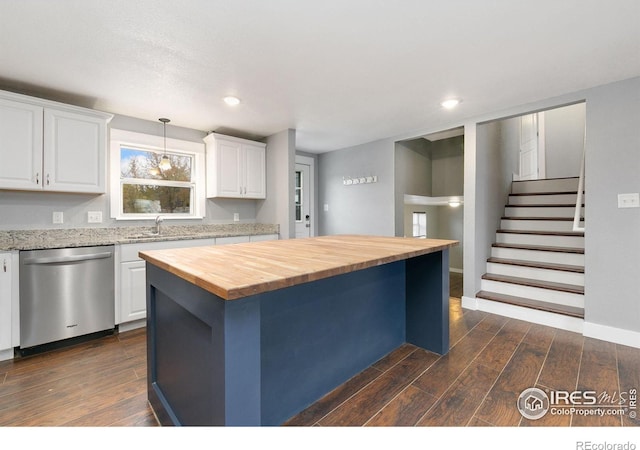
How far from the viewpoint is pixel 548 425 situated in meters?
1.52

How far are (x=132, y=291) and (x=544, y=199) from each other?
5.39 metres

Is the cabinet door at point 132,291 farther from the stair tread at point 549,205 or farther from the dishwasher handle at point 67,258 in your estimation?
the stair tread at point 549,205

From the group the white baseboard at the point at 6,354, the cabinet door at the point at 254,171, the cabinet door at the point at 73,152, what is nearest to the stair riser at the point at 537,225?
the cabinet door at the point at 254,171

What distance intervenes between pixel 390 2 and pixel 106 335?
11.4ft

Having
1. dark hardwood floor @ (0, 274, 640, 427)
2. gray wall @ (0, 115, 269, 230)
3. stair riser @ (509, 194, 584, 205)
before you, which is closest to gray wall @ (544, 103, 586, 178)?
stair riser @ (509, 194, 584, 205)

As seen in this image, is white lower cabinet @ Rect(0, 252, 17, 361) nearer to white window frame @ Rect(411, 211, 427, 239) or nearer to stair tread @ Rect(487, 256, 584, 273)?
stair tread @ Rect(487, 256, 584, 273)

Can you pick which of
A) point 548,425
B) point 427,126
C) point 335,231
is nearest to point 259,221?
point 335,231

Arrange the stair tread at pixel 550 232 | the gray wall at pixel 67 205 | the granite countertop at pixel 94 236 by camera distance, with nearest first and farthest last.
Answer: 1. the granite countertop at pixel 94 236
2. the gray wall at pixel 67 205
3. the stair tread at pixel 550 232

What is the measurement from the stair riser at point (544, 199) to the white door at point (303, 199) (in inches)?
128

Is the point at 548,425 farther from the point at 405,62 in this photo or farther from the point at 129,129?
the point at 129,129

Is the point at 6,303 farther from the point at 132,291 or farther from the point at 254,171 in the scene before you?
the point at 254,171

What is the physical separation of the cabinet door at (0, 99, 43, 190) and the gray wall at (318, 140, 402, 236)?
3.78 metres

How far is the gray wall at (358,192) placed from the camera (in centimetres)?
445

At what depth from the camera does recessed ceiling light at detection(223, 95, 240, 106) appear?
286 centimetres
